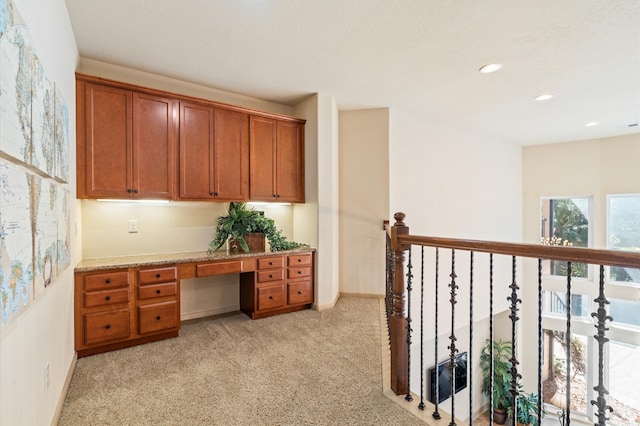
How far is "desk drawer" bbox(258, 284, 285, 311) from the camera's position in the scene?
3383 mm

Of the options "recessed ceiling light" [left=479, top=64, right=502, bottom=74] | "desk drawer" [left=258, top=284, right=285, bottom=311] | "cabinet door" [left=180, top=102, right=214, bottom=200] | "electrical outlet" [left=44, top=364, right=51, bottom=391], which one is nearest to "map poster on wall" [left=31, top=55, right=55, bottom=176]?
"electrical outlet" [left=44, top=364, right=51, bottom=391]

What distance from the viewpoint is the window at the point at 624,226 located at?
17.5 feet

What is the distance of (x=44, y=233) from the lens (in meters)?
1.43

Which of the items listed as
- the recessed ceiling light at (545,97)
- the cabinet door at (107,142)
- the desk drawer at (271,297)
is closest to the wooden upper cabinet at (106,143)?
the cabinet door at (107,142)

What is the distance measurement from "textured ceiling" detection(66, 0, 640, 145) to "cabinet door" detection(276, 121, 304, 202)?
1.48 feet

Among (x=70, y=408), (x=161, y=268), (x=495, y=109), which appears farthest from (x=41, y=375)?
(x=495, y=109)

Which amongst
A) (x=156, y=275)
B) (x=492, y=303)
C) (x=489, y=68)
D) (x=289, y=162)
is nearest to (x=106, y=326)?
(x=156, y=275)

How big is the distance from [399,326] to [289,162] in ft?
8.07

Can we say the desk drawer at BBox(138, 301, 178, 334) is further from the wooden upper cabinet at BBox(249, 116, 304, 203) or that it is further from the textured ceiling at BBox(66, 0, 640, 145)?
the textured ceiling at BBox(66, 0, 640, 145)

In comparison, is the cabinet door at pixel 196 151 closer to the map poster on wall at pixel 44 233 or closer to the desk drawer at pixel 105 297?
the desk drawer at pixel 105 297

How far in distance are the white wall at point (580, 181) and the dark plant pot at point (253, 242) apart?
19.3ft

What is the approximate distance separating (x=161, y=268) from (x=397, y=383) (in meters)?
2.24

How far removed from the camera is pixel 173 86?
331cm

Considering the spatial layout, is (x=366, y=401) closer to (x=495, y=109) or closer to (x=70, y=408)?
(x=70, y=408)
